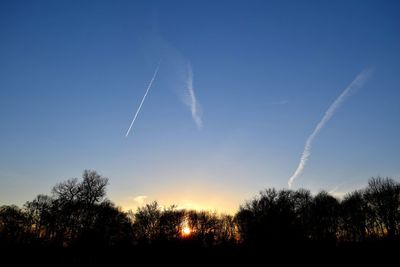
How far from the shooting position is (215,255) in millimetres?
17156

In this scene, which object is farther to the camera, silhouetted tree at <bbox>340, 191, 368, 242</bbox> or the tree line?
silhouetted tree at <bbox>340, 191, 368, 242</bbox>

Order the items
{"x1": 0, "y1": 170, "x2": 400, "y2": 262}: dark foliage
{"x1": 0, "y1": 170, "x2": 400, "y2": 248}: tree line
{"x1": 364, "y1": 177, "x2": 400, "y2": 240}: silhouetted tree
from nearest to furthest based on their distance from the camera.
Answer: {"x1": 0, "y1": 170, "x2": 400, "y2": 262}: dark foliage → {"x1": 0, "y1": 170, "x2": 400, "y2": 248}: tree line → {"x1": 364, "y1": 177, "x2": 400, "y2": 240}: silhouetted tree

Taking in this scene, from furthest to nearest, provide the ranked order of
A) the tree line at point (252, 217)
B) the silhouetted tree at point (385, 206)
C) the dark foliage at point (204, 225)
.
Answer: the silhouetted tree at point (385, 206)
the tree line at point (252, 217)
the dark foliage at point (204, 225)

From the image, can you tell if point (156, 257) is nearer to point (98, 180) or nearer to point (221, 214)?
point (98, 180)

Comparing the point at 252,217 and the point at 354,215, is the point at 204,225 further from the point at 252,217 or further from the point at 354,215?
the point at 354,215

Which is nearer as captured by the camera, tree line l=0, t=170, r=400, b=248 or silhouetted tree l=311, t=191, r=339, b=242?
tree line l=0, t=170, r=400, b=248

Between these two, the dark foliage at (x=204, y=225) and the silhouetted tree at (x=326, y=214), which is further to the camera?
the silhouetted tree at (x=326, y=214)

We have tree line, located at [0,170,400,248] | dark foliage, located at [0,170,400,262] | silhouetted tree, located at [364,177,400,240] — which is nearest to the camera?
dark foliage, located at [0,170,400,262]

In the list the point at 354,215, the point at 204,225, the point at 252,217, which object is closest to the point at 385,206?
the point at 354,215

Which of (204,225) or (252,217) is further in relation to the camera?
(204,225)

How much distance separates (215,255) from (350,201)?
2256 inches

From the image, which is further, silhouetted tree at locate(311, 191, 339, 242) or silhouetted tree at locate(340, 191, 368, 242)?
silhouetted tree at locate(311, 191, 339, 242)

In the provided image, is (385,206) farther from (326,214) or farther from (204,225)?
(204,225)

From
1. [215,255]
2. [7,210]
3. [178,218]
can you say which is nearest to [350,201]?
[178,218]
